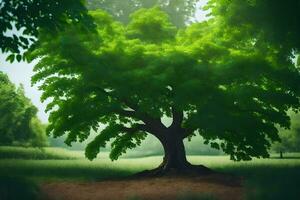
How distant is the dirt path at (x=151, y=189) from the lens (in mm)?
12910

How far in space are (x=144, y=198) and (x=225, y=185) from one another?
3.83 meters

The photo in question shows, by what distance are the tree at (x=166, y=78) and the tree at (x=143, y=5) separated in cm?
1723

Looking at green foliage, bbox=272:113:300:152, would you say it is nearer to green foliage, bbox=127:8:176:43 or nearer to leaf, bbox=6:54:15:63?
green foliage, bbox=127:8:176:43

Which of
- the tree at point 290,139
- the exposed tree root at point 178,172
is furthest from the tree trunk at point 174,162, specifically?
the tree at point 290,139

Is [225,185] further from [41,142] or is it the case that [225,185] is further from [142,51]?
[41,142]

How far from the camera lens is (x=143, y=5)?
36.6 meters

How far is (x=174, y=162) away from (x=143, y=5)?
20116 mm

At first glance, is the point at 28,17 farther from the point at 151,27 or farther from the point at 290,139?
the point at 290,139

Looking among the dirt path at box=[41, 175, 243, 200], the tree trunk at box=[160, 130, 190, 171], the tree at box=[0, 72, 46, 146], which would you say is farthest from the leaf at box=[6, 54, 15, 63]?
the tree at box=[0, 72, 46, 146]

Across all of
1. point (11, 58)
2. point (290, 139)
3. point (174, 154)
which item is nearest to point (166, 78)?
point (174, 154)

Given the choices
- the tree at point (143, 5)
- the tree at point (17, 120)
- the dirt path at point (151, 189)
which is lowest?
the dirt path at point (151, 189)

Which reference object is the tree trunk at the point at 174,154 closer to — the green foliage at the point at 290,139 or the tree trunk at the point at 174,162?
the tree trunk at the point at 174,162

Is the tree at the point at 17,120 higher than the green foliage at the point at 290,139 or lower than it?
higher

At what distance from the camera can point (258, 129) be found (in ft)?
59.7
